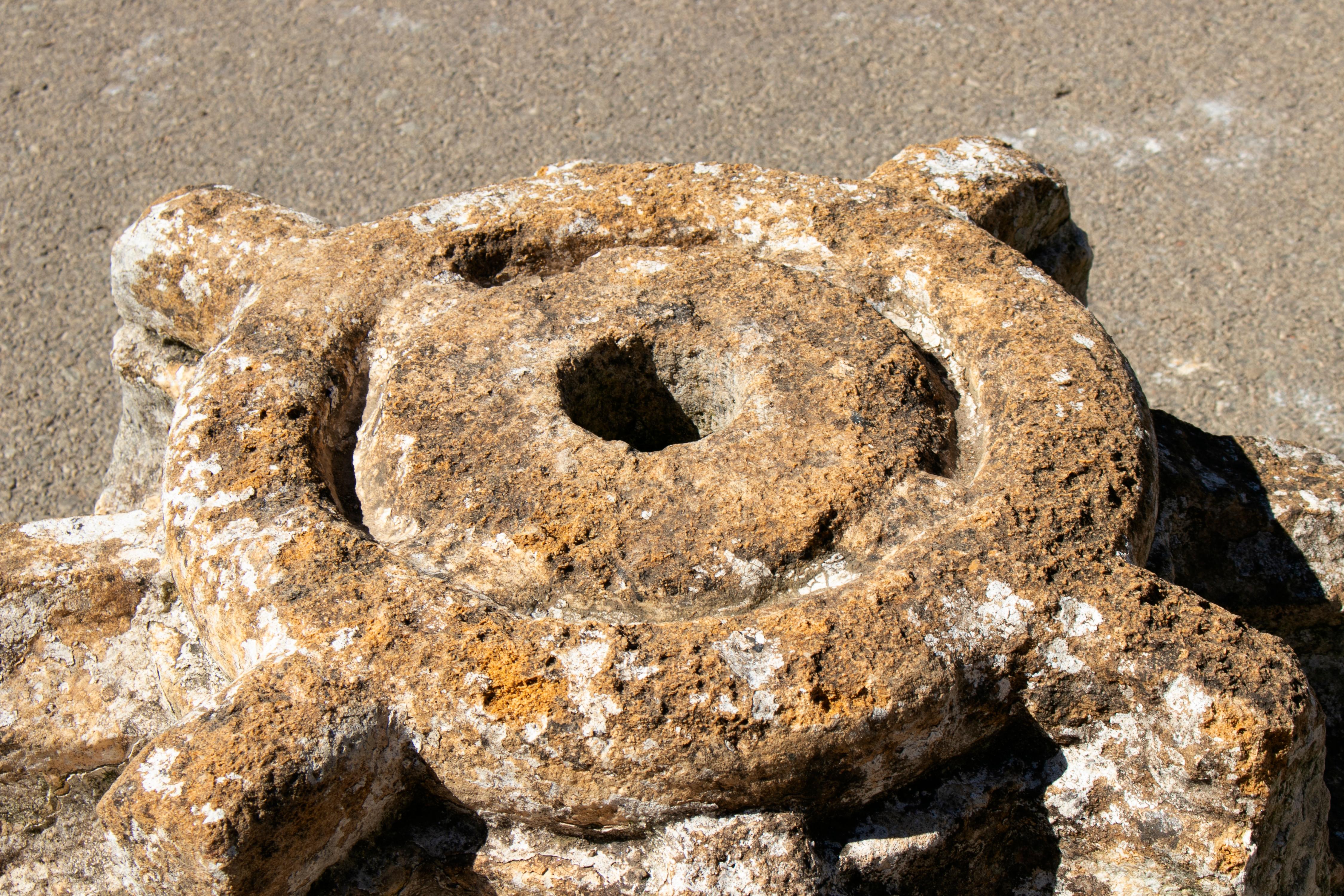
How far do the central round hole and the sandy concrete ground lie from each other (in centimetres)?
196

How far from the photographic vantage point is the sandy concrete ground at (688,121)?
12.1ft

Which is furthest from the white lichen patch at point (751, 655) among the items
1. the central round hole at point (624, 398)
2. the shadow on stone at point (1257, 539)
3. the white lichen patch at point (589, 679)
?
the shadow on stone at point (1257, 539)

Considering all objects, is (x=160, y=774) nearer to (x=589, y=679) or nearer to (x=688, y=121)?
(x=589, y=679)

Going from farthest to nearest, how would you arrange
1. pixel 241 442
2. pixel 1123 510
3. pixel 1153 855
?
pixel 241 442, pixel 1123 510, pixel 1153 855

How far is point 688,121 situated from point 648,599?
3.05 m

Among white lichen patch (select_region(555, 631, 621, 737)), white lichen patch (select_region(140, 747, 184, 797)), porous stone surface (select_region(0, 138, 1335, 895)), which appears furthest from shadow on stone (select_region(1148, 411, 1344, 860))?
white lichen patch (select_region(140, 747, 184, 797))

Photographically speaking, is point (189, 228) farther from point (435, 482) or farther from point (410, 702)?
point (410, 702)

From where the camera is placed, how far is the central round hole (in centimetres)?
199

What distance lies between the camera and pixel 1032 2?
4.71m

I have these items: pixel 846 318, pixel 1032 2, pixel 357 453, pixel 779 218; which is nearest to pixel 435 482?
pixel 357 453

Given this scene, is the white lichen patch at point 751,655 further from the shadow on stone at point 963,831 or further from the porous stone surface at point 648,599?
the shadow on stone at point 963,831

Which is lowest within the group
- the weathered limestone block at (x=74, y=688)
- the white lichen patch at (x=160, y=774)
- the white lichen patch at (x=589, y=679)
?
the weathered limestone block at (x=74, y=688)

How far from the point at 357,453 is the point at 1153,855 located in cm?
132

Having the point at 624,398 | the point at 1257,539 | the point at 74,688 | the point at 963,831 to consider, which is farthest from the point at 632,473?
the point at 1257,539
